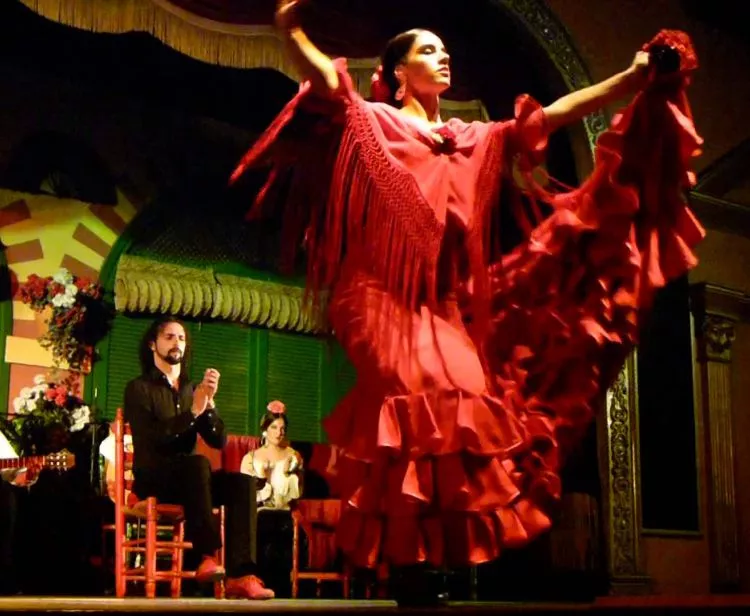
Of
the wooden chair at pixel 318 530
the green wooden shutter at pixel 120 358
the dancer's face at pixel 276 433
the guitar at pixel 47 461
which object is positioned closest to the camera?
the guitar at pixel 47 461

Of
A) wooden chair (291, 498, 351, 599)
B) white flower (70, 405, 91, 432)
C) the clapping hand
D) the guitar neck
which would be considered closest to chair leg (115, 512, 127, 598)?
the clapping hand

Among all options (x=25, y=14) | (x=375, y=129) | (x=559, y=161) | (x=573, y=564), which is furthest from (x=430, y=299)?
(x=25, y=14)

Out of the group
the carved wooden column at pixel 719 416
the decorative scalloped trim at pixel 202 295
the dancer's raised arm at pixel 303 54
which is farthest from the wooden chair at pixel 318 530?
the dancer's raised arm at pixel 303 54

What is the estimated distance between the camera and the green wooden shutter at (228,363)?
6359 millimetres

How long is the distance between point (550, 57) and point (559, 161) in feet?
1.62

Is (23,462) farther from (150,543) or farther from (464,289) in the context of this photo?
(464,289)

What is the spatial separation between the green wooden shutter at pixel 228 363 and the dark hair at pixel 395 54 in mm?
3752

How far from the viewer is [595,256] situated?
277 centimetres

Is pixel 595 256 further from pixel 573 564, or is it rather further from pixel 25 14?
pixel 25 14

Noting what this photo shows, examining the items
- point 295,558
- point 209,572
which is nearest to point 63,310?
point 295,558

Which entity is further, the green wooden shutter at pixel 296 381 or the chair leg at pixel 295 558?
the green wooden shutter at pixel 296 381

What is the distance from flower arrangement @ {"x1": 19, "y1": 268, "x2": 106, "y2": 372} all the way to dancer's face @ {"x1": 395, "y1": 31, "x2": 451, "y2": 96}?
11.6ft

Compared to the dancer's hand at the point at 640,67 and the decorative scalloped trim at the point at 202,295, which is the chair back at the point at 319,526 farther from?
the dancer's hand at the point at 640,67

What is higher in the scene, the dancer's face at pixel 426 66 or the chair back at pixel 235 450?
the dancer's face at pixel 426 66
